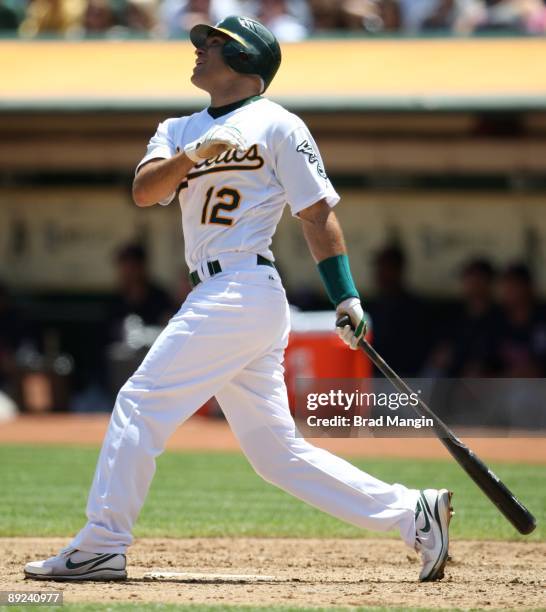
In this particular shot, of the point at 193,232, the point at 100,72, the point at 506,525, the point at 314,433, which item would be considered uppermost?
the point at 100,72

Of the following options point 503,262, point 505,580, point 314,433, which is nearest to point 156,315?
point 503,262

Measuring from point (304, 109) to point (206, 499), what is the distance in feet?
14.5

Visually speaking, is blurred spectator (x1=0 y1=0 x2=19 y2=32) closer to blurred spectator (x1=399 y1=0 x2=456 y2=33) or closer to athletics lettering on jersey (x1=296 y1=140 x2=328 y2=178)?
blurred spectator (x1=399 y1=0 x2=456 y2=33)


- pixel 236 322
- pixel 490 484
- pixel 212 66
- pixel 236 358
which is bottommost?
A: pixel 490 484

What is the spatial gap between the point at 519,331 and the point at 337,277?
630 centimetres

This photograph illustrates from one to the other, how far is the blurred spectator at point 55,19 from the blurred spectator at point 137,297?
8.06ft

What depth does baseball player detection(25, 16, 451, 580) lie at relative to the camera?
429 centimetres

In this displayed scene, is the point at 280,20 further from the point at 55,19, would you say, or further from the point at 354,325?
the point at 354,325

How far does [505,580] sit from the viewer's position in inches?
187

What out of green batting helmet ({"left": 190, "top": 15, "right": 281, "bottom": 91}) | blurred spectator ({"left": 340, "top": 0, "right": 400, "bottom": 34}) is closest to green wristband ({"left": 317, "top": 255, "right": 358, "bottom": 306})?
green batting helmet ({"left": 190, "top": 15, "right": 281, "bottom": 91})

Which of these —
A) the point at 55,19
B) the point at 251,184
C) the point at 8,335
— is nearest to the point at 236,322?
the point at 251,184

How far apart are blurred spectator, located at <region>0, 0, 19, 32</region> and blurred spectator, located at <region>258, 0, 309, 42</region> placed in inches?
94.9

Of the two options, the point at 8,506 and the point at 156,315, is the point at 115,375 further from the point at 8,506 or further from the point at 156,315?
the point at 8,506

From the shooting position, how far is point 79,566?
4320 mm
